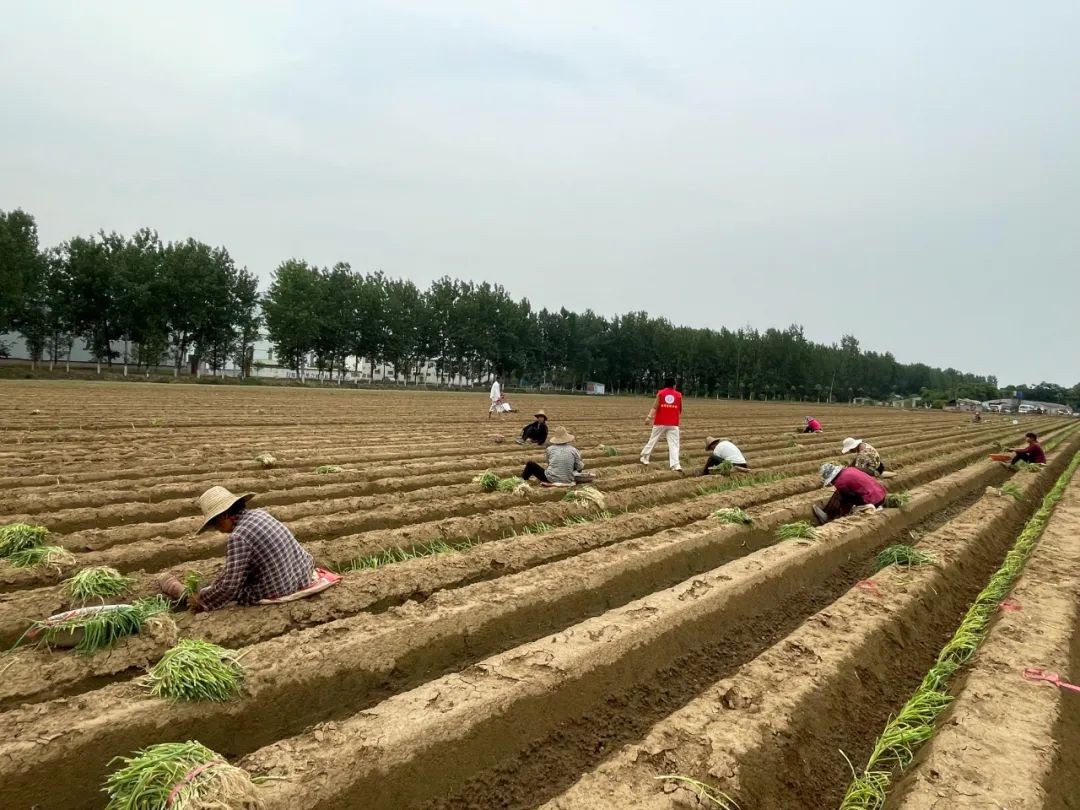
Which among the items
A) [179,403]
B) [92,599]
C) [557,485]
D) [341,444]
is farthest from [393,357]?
[92,599]

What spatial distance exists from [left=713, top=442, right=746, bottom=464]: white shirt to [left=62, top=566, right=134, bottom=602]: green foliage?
9.81 meters

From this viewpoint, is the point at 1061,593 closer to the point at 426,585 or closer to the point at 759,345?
the point at 426,585

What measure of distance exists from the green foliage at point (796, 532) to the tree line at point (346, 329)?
49651 mm

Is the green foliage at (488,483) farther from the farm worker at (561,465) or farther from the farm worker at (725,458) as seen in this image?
the farm worker at (725,458)

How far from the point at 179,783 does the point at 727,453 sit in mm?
10697

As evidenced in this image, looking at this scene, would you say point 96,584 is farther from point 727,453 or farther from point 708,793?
point 727,453

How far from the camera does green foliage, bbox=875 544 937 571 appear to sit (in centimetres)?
646

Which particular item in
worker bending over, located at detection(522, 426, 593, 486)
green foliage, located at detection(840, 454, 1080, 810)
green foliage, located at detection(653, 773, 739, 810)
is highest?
worker bending over, located at detection(522, 426, 593, 486)

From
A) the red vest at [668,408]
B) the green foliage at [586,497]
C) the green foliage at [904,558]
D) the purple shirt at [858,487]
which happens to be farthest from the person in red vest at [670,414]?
the green foliage at [904,558]

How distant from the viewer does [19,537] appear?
5.37 metres

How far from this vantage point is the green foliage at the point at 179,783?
2463 mm

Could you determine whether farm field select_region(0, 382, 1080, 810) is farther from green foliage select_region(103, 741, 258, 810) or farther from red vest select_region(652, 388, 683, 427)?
red vest select_region(652, 388, 683, 427)

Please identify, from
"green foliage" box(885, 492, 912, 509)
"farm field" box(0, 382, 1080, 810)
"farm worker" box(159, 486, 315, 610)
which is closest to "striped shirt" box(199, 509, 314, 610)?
"farm worker" box(159, 486, 315, 610)

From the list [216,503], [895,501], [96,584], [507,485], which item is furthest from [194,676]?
[895,501]
